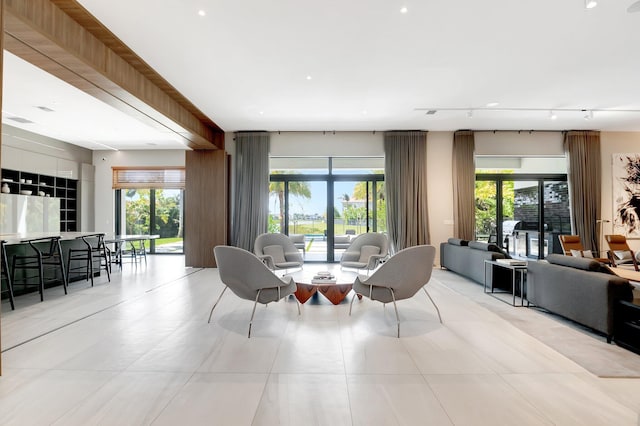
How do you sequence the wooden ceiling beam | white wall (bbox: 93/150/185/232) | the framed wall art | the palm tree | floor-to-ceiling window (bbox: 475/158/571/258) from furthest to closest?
white wall (bbox: 93/150/185/232)
the palm tree
floor-to-ceiling window (bbox: 475/158/571/258)
the framed wall art
the wooden ceiling beam

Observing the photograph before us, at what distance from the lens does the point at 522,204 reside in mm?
7770

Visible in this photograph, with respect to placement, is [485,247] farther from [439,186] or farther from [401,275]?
[401,275]

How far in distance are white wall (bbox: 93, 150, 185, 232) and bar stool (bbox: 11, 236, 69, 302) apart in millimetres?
4339

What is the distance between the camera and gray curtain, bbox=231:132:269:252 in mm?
7352

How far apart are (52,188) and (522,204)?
1210cm

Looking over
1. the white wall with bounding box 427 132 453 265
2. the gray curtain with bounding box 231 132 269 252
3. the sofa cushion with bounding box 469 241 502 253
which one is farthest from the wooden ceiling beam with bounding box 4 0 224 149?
the sofa cushion with bounding box 469 241 502 253

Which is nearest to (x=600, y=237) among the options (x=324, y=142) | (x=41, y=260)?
(x=324, y=142)

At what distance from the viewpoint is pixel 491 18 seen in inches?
127

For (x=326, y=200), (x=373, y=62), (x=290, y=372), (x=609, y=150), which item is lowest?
(x=290, y=372)

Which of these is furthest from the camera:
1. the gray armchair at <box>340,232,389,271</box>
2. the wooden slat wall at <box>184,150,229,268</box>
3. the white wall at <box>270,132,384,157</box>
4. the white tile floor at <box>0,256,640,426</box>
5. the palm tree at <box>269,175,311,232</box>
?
the palm tree at <box>269,175,311,232</box>

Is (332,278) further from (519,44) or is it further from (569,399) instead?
(519,44)

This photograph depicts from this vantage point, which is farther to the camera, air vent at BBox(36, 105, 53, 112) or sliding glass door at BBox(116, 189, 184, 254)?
sliding glass door at BBox(116, 189, 184, 254)

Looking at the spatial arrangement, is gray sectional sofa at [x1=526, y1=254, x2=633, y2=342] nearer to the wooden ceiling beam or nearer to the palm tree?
the palm tree

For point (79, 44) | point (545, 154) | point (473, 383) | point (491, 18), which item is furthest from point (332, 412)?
point (545, 154)
